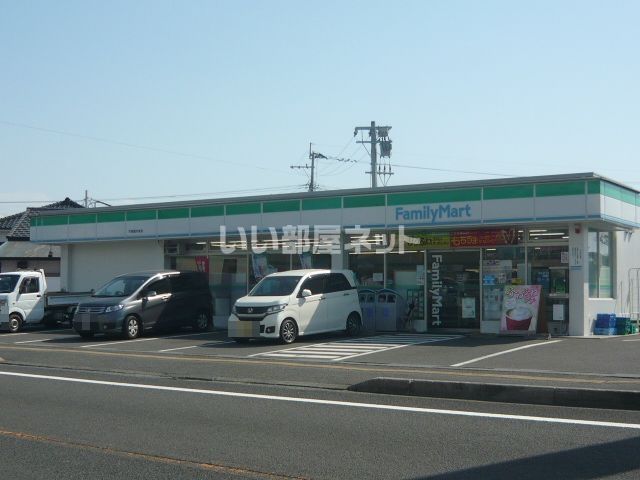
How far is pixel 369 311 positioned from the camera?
24969mm

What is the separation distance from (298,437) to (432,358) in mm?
8367

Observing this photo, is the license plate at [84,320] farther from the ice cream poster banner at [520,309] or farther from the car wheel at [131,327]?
the ice cream poster banner at [520,309]

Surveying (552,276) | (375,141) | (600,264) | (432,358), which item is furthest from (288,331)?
(375,141)

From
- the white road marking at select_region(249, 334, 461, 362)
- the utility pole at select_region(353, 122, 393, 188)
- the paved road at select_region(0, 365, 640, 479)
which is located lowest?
the paved road at select_region(0, 365, 640, 479)

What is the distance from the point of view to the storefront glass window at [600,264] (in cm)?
2297

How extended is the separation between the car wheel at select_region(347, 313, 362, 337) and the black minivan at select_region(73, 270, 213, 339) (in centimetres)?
543

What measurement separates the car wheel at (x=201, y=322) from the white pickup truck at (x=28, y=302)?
514 centimetres

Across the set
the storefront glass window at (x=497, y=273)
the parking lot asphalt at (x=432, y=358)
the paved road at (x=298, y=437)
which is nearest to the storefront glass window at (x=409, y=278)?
the parking lot asphalt at (x=432, y=358)

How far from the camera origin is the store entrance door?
24.0 metres

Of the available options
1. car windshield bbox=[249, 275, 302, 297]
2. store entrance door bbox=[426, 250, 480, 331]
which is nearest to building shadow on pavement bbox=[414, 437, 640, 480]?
car windshield bbox=[249, 275, 302, 297]

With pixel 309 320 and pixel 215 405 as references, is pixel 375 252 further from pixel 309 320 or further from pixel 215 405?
pixel 215 405

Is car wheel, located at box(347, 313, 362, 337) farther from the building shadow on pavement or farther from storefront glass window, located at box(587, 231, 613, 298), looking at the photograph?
the building shadow on pavement

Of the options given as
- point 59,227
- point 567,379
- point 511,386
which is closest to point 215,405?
point 511,386

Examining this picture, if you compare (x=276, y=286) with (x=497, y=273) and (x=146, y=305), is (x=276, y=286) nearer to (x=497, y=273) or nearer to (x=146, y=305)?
(x=146, y=305)
